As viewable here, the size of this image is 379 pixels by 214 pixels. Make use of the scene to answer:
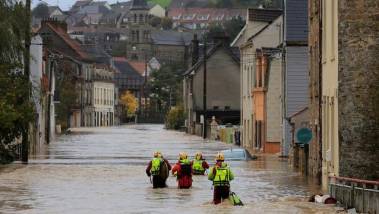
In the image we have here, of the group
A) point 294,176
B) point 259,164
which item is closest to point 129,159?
point 259,164

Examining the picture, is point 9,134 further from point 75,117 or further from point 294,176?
point 75,117

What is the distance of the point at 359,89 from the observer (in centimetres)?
3206

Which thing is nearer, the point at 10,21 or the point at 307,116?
the point at 10,21

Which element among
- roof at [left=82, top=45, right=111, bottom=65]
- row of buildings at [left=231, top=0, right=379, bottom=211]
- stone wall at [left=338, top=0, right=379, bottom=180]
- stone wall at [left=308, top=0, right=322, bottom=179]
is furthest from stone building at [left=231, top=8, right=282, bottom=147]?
roof at [left=82, top=45, right=111, bottom=65]

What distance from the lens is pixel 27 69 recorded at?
171 ft

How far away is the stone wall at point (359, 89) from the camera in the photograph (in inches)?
1252

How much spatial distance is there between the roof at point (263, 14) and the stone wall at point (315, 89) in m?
29.9

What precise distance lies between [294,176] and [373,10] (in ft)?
43.0

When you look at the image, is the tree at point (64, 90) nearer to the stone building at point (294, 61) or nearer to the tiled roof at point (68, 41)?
the tiled roof at point (68, 41)

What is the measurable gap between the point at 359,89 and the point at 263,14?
4346cm

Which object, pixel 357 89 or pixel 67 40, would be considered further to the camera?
pixel 67 40

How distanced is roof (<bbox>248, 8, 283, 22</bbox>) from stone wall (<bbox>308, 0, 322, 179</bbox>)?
29911 mm

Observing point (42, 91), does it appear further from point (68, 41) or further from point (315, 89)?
point (68, 41)

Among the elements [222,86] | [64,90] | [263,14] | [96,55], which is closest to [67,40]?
[64,90]
